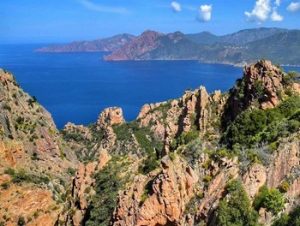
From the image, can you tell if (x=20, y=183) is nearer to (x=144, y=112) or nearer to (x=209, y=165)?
(x=209, y=165)

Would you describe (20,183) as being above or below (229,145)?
below

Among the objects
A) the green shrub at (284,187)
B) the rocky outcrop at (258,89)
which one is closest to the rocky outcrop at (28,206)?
the rocky outcrop at (258,89)

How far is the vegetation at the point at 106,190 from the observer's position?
95.4 ft

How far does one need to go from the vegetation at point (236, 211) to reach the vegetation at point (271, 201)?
0.48 m

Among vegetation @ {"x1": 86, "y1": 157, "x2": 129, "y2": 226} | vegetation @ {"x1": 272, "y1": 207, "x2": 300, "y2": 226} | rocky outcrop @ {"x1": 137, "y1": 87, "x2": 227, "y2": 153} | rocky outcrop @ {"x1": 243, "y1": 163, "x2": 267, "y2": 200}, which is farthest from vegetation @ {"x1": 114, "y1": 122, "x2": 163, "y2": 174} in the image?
vegetation @ {"x1": 272, "y1": 207, "x2": 300, "y2": 226}

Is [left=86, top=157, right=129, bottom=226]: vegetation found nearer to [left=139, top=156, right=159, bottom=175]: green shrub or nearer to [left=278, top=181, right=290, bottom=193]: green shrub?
[left=139, top=156, right=159, bottom=175]: green shrub

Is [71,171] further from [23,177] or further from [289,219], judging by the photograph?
[289,219]

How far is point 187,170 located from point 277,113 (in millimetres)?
13030

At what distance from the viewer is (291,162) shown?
2156cm

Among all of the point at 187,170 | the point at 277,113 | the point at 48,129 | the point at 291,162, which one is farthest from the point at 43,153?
the point at 291,162

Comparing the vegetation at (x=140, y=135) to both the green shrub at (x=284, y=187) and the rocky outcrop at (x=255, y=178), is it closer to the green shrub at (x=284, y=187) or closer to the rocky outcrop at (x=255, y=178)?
the rocky outcrop at (x=255, y=178)

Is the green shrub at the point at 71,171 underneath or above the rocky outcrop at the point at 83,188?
underneath

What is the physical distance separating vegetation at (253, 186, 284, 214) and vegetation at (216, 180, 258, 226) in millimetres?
482

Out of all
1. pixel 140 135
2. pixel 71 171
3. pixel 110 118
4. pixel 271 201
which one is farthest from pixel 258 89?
pixel 110 118
